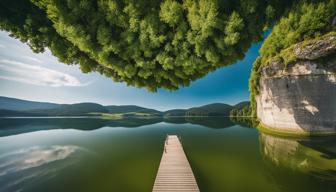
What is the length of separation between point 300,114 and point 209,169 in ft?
93.2

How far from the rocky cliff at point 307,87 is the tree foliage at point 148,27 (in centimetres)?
3180

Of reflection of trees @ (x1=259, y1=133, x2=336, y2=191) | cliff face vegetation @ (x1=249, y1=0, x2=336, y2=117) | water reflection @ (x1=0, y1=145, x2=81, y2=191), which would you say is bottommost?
water reflection @ (x1=0, y1=145, x2=81, y2=191)

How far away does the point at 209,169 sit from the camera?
1590 centimetres

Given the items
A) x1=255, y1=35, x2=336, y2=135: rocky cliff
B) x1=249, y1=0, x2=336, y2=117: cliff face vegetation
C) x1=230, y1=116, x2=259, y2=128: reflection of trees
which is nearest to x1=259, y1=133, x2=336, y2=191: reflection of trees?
x1=249, y1=0, x2=336, y2=117: cliff face vegetation

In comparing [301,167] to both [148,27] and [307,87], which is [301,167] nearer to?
[148,27]

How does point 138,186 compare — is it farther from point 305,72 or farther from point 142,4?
point 305,72

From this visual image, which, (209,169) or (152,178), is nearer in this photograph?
(152,178)

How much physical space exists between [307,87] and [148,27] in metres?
37.7

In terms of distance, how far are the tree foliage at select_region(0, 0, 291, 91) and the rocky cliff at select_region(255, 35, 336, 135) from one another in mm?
31799

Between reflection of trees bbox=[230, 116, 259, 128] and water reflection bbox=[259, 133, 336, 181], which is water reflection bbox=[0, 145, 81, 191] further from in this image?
reflection of trees bbox=[230, 116, 259, 128]

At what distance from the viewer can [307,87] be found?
33250mm

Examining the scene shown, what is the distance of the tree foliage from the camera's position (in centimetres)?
526

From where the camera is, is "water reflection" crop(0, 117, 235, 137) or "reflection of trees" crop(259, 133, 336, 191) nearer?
"reflection of trees" crop(259, 133, 336, 191)

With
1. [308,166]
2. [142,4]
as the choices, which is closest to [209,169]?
[308,166]
